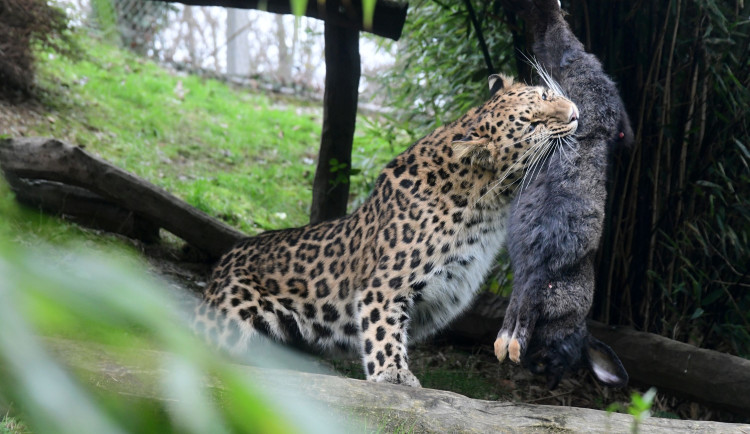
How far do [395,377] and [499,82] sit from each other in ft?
7.08

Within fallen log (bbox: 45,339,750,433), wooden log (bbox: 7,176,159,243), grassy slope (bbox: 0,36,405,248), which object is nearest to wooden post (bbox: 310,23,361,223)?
wooden log (bbox: 7,176,159,243)

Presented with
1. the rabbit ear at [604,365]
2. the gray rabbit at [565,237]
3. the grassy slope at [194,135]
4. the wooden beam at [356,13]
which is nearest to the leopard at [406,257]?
the gray rabbit at [565,237]

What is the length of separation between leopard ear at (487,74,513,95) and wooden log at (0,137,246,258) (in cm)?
290

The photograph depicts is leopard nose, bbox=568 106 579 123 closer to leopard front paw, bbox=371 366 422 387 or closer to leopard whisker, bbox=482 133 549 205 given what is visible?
leopard whisker, bbox=482 133 549 205

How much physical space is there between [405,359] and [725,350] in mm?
3055

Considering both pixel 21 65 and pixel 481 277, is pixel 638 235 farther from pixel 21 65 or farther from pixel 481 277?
pixel 21 65

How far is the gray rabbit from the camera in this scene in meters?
4.09

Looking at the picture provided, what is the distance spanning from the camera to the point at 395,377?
4.59m

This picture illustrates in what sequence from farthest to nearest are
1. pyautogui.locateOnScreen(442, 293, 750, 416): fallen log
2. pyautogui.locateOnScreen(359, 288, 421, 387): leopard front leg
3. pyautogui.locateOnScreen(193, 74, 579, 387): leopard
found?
pyautogui.locateOnScreen(442, 293, 750, 416): fallen log, pyautogui.locateOnScreen(193, 74, 579, 387): leopard, pyautogui.locateOnScreen(359, 288, 421, 387): leopard front leg

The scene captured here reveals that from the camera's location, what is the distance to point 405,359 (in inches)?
186

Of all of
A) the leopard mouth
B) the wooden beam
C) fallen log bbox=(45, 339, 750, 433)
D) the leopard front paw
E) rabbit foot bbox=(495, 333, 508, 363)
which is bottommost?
the leopard front paw

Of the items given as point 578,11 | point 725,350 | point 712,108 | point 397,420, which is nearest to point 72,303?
point 397,420

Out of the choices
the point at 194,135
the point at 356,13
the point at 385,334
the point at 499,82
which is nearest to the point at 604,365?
the point at 385,334

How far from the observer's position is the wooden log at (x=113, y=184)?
658 cm
